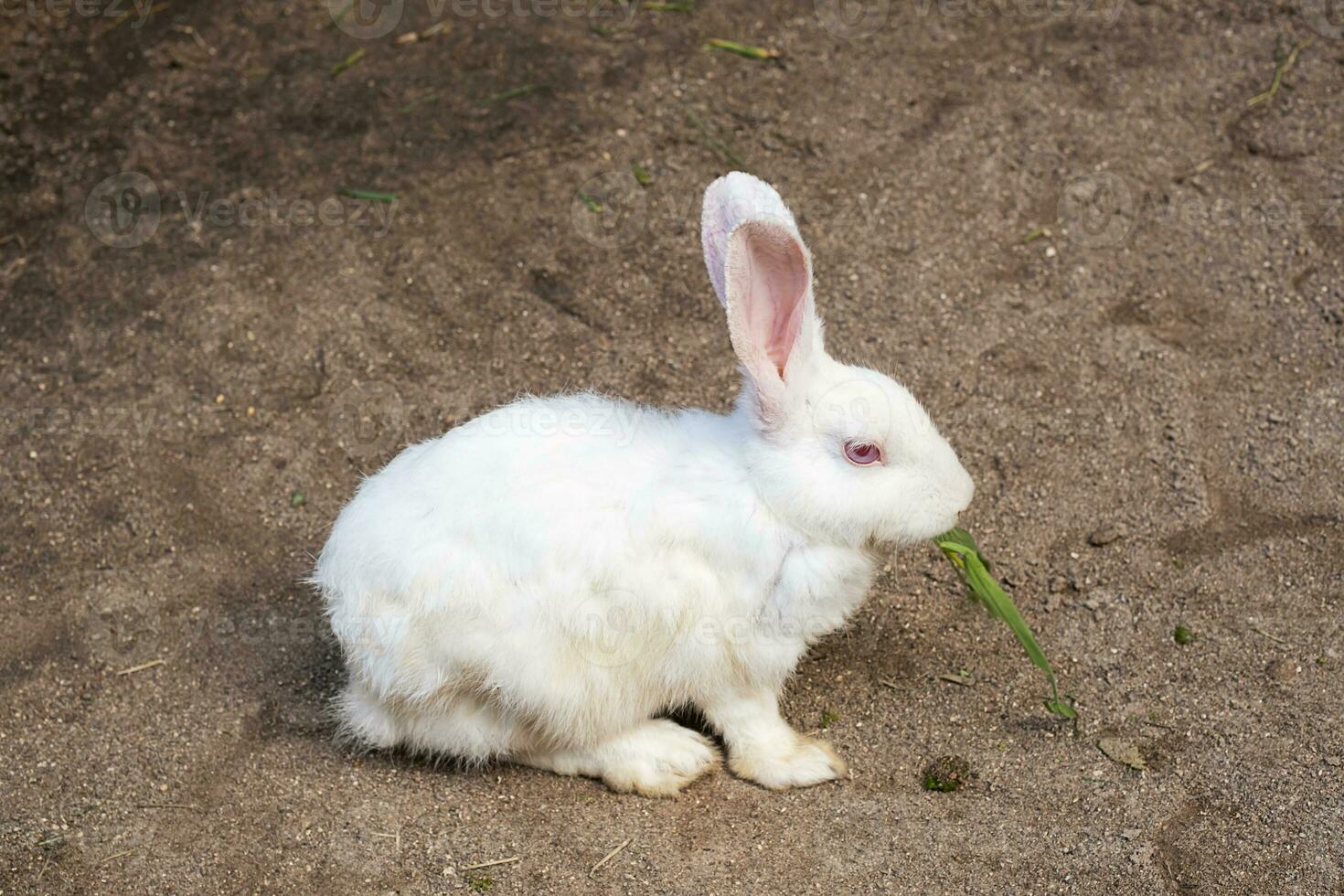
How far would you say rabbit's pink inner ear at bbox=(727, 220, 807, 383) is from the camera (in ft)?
11.0

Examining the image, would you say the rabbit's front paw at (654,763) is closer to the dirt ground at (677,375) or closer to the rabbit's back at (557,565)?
the dirt ground at (677,375)

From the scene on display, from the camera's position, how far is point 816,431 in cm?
350

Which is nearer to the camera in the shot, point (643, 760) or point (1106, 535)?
point (643, 760)

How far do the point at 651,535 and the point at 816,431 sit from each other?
1.67 feet

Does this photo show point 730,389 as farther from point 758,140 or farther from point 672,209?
point 758,140

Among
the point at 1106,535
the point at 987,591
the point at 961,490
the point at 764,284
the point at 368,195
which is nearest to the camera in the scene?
the point at 764,284

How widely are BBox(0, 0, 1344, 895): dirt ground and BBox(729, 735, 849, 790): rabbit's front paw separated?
0.16 feet

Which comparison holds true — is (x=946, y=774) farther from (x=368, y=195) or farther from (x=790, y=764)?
(x=368, y=195)

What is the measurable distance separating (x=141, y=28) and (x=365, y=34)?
3.80 feet

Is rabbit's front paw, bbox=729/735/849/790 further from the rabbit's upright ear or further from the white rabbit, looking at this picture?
the rabbit's upright ear

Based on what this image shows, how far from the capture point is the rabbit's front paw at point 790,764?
3.89m

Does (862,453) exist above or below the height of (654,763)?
above

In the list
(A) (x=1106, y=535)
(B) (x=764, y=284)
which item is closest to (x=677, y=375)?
(A) (x=1106, y=535)

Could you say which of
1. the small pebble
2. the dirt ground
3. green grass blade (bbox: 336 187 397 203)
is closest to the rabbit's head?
the dirt ground
